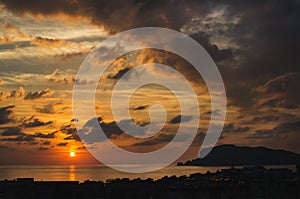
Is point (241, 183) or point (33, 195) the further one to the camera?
point (241, 183)

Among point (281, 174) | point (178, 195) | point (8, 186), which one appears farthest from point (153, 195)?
point (281, 174)

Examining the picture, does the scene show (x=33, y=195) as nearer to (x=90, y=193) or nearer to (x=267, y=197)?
(x=90, y=193)

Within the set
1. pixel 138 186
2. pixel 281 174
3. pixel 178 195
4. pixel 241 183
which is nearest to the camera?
pixel 178 195

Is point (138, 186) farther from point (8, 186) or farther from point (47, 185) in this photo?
point (8, 186)

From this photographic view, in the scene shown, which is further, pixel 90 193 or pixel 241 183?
pixel 241 183

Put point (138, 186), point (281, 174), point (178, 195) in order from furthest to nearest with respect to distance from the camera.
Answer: point (281, 174), point (138, 186), point (178, 195)

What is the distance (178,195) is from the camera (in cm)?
8294

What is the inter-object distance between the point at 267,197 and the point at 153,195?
63.1 feet

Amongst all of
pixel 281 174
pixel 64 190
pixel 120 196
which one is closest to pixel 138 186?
pixel 120 196

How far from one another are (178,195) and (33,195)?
24180mm

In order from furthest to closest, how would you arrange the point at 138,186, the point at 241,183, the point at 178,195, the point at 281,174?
the point at 281,174, the point at 241,183, the point at 138,186, the point at 178,195

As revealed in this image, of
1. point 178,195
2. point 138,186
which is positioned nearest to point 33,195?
point 138,186

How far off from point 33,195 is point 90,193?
373 inches

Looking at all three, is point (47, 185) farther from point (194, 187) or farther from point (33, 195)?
point (194, 187)
